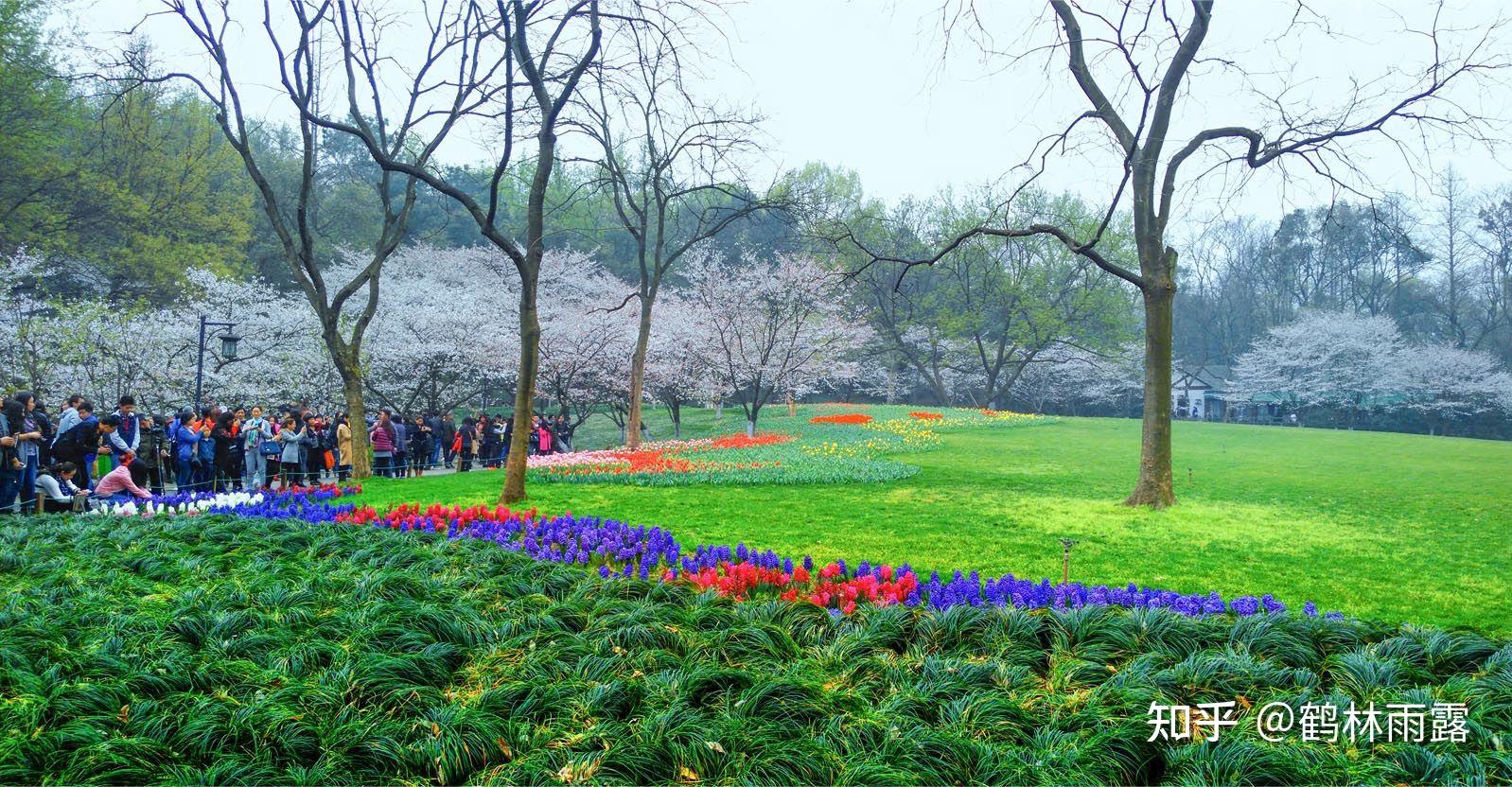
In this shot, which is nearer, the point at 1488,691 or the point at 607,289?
the point at 1488,691

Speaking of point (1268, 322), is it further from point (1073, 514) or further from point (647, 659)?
point (647, 659)

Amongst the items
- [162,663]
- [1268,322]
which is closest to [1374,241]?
[1268,322]

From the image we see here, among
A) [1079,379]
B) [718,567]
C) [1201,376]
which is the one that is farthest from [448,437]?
[1201,376]

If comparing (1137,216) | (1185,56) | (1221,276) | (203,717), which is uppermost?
(1221,276)

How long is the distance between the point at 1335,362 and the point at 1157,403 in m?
37.9

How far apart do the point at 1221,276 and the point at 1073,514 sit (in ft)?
168

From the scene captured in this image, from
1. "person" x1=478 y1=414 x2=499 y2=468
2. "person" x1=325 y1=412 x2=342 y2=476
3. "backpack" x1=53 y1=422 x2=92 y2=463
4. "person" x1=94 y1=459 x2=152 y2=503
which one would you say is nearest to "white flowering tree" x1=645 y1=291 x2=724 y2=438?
"person" x1=478 y1=414 x2=499 y2=468

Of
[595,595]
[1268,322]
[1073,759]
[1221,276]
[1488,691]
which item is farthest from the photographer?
[1221,276]

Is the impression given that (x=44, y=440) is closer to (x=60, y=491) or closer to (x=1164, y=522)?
(x=60, y=491)

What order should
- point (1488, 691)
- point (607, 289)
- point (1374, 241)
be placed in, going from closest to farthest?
point (1488, 691) → point (607, 289) → point (1374, 241)

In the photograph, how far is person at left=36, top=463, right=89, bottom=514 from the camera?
9.15 metres

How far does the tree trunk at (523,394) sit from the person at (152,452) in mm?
5919

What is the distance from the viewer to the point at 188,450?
12.0 m

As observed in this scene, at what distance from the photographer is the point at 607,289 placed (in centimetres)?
3303
